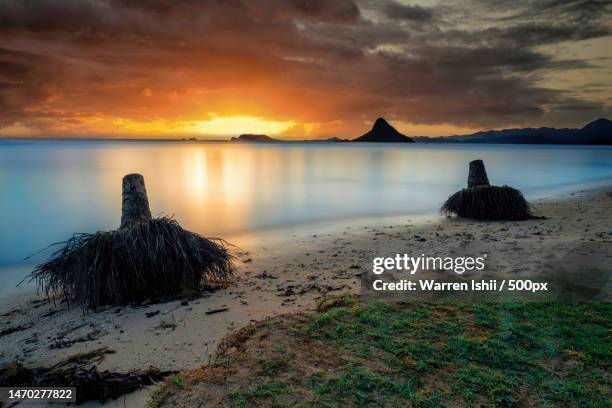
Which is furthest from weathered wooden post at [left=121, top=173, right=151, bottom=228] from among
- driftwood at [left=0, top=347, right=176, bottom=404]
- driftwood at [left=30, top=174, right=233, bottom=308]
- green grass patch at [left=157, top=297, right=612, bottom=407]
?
green grass patch at [left=157, top=297, right=612, bottom=407]

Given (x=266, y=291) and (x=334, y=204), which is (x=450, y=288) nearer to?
(x=266, y=291)

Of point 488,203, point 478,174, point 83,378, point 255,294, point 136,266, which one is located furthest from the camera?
point 478,174

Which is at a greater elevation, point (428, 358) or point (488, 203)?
point (488, 203)

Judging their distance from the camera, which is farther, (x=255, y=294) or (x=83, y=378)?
(x=255, y=294)

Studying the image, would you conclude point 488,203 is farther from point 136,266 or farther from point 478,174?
Result: point 136,266

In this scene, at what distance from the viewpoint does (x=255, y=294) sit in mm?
5801

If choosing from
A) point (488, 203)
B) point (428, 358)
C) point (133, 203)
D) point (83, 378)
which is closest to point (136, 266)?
Answer: point (133, 203)

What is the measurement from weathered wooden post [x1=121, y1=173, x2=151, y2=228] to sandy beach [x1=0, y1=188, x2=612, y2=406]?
1.64 metres

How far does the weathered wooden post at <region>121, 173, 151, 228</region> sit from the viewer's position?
21.9 feet

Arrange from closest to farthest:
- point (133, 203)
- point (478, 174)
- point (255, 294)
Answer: point (255, 294)
point (133, 203)
point (478, 174)

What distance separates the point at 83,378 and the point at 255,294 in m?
2.66

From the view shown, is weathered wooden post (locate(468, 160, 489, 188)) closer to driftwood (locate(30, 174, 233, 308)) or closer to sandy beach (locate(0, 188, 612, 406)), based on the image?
sandy beach (locate(0, 188, 612, 406))

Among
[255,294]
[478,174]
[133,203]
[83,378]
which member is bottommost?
[255,294]

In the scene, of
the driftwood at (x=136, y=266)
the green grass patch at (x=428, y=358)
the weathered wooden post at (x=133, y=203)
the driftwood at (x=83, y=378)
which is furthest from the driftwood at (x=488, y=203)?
the driftwood at (x=83, y=378)
